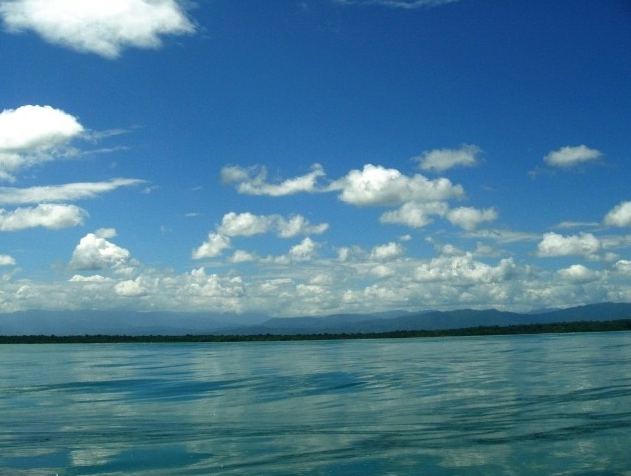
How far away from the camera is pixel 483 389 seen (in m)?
39.6

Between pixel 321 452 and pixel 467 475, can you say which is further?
pixel 321 452

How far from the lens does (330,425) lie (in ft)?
92.1

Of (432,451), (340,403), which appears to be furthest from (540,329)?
(432,451)

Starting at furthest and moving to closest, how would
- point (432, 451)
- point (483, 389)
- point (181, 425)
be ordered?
point (483, 389) → point (181, 425) → point (432, 451)

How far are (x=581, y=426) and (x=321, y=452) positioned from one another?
9853 mm

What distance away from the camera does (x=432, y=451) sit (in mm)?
22500

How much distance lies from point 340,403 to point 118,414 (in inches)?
402

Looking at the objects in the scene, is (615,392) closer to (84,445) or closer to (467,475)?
(467,475)

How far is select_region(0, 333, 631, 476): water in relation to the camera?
69.2 ft

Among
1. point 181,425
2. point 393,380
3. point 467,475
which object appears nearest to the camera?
point 467,475

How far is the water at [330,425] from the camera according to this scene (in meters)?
21.1

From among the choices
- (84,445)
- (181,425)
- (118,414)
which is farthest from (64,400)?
(84,445)

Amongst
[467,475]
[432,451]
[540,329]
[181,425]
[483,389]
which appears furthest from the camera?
[540,329]

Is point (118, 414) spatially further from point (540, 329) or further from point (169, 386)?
point (540, 329)
